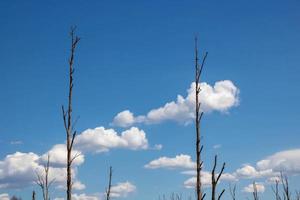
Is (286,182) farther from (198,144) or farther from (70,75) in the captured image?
(70,75)

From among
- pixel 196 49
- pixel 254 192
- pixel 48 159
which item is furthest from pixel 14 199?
pixel 196 49

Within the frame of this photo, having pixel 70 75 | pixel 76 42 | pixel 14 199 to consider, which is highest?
pixel 76 42

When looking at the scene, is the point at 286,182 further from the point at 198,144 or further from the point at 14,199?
the point at 14,199

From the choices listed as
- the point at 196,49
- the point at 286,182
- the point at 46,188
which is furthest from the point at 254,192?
the point at 196,49

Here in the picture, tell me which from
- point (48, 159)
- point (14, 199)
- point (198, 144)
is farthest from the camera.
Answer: point (14, 199)

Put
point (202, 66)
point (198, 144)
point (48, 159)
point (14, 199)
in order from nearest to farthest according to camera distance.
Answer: point (198, 144) < point (202, 66) < point (48, 159) < point (14, 199)

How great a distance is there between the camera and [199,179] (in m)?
9.87

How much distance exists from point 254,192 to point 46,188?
21.0m

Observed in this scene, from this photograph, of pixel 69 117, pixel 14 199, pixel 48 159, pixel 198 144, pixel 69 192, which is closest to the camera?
pixel 69 192

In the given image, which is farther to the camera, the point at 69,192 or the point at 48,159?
the point at 48,159

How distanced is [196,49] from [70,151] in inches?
181

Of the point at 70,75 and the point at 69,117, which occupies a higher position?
the point at 70,75

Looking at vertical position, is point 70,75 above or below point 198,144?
above

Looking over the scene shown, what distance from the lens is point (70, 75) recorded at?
9750 mm
